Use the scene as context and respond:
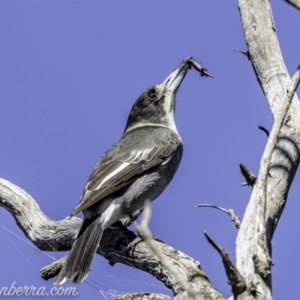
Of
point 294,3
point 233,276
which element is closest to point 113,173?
point 294,3

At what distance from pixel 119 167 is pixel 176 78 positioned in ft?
4.99

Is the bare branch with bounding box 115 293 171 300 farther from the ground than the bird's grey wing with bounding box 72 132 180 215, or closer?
closer

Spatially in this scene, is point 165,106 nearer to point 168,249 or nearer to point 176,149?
point 176,149

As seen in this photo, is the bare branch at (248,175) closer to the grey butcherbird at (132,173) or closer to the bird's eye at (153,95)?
the grey butcherbird at (132,173)

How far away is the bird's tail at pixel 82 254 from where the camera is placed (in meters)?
5.37

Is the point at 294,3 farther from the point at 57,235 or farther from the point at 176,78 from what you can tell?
the point at 176,78

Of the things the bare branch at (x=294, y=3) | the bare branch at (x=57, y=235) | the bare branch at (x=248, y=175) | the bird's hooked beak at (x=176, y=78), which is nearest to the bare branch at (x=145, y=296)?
the bare branch at (x=57, y=235)

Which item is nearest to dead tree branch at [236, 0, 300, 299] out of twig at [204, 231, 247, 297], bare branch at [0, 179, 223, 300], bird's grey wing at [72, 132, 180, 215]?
twig at [204, 231, 247, 297]

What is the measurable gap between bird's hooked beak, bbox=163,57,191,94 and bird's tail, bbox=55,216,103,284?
2.10 meters

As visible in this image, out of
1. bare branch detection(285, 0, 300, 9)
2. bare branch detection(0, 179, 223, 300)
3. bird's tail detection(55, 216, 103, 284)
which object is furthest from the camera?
bare branch detection(0, 179, 223, 300)

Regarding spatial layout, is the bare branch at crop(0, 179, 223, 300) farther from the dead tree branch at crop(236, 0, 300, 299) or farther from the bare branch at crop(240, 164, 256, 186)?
the bare branch at crop(240, 164, 256, 186)

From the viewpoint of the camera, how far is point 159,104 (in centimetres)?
752

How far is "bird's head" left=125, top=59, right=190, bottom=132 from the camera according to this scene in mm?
7434

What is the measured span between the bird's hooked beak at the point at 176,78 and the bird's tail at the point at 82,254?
2.10m
